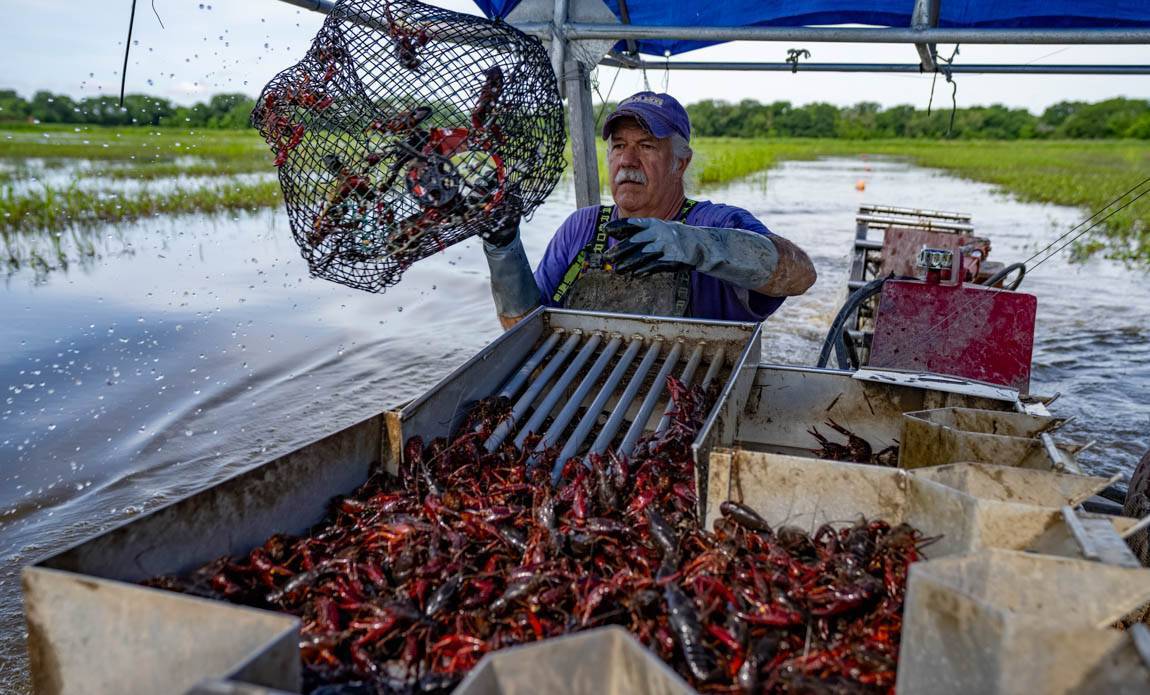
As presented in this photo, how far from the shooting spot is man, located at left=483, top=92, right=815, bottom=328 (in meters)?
3.76

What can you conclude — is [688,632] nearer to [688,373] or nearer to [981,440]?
[981,440]

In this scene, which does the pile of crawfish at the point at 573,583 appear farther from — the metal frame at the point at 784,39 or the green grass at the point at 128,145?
the green grass at the point at 128,145

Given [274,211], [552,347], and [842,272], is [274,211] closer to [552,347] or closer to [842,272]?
[842,272]

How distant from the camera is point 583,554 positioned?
2.13 meters

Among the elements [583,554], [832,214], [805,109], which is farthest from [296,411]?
[805,109]

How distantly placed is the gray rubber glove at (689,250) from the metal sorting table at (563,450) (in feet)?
1.08

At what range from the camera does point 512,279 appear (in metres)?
3.94

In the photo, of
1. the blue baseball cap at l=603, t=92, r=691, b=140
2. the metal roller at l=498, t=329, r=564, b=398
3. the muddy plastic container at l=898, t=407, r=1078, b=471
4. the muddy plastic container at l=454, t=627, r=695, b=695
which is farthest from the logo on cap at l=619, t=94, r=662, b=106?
the muddy plastic container at l=454, t=627, r=695, b=695

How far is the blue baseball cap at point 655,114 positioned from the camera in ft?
14.0

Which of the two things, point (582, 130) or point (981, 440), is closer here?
point (981, 440)

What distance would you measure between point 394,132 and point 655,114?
2267 millimetres

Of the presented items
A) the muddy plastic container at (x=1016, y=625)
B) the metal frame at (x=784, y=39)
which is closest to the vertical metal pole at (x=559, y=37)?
the metal frame at (x=784, y=39)

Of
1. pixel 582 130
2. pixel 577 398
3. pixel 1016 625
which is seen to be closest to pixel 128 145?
pixel 582 130

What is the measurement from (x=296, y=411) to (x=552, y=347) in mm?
4322
